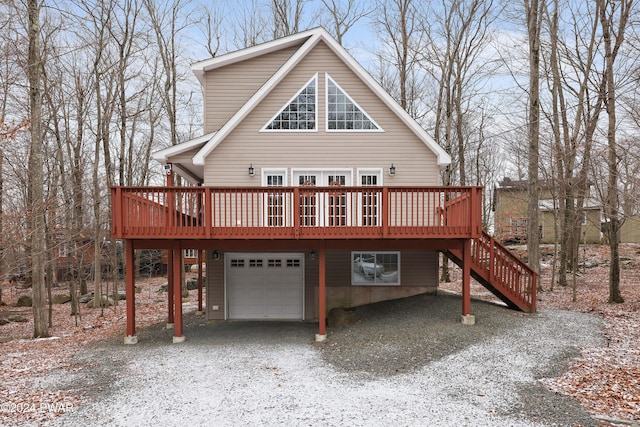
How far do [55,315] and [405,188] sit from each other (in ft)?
51.6

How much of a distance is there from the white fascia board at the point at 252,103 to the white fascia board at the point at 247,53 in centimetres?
82

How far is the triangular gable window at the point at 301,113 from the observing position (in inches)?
491

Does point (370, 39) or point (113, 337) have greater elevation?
point (370, 39)

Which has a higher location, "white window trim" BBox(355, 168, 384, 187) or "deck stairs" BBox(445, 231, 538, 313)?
"white window trim" BBox(355, 168, 384, 187)

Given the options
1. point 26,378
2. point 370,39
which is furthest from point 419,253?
point 370,39

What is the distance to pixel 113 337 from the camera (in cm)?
1154

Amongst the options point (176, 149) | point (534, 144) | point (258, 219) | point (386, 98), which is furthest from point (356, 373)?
point (534, 144)

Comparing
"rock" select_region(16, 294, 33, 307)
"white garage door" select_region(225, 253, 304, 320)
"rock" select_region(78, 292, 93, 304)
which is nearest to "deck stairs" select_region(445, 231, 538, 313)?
"white garage door" select_region(225, 253, 304, 320)

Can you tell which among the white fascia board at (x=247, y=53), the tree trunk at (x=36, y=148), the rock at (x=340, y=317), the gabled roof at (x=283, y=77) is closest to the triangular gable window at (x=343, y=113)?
the gabled roof at (x=283, y=77)

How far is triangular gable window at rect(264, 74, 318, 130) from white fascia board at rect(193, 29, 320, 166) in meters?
A: 0.76

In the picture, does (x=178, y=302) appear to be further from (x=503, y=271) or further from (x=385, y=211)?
(x=503, y=271)

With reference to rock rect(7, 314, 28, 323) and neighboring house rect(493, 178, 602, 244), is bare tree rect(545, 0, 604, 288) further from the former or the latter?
rock rect(7, 314, 28, 323)

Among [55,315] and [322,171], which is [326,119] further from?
[55,315]

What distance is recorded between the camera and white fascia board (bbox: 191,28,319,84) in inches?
506
